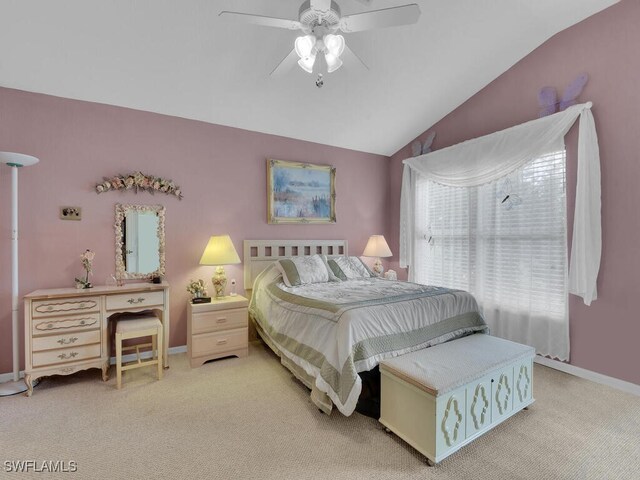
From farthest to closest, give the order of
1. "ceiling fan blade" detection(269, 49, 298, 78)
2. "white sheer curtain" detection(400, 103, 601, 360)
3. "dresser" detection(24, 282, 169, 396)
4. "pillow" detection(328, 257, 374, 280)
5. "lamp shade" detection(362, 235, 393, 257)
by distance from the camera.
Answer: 1. "lamp shade" detection(362, 235, 393, 257)
2. "pillow" detection(328, 257, 374, 280)
3. "white sheer curtain" detection(400, 103, 601, 360)
4. "dresser" detection(24, 282, 169, 396)
5. "ceiling fan blade" detection(269, 49, 298, 78)

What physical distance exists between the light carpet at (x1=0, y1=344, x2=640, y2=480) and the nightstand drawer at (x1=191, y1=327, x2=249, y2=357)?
0.40m

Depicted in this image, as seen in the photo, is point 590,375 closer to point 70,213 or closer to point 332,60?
point 332,60

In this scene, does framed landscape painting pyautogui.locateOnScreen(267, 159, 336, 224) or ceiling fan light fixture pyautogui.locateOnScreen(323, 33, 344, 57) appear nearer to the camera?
ceiling fan light fixture pyautogui.locateOnScreen(323, 33, 344, 57)

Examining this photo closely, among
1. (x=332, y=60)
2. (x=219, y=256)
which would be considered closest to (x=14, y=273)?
(x=219, y=256)

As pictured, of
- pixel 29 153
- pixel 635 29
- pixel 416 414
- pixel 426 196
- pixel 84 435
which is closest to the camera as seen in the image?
pixel 416 414

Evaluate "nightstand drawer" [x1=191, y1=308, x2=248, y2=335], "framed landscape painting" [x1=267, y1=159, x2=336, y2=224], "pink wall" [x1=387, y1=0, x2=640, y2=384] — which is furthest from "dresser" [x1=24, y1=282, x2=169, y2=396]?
"pink wall" [x1=387, y1=0, x2=640, y2=384]

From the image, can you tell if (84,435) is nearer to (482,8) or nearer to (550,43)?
(482,8)

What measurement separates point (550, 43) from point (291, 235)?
3479 mm

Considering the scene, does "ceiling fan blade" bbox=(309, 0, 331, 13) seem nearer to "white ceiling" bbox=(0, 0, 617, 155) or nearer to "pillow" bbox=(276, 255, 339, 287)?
"white ceiling" bbox=(0, 0, 617, 155)

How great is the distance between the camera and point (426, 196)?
4.40 m

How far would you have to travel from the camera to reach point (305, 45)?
6.49ft

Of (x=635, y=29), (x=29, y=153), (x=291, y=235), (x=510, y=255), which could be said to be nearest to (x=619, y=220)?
(x=510, y=255)

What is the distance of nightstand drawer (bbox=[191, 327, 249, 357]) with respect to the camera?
3.04 metres

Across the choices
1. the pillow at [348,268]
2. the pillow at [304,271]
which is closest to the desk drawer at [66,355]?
the pillow at [304,271]
